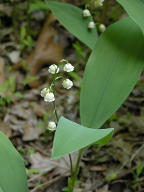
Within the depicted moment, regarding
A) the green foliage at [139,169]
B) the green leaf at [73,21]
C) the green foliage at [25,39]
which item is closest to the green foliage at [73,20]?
the green leaf at [73,21]

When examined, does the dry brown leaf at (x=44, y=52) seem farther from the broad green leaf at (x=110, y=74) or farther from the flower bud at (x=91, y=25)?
the broad green leaf at (x=110, y=74)

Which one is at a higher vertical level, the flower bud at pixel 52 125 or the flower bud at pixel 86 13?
the flower bud at pixel 86 13

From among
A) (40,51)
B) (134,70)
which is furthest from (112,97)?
(40,51)

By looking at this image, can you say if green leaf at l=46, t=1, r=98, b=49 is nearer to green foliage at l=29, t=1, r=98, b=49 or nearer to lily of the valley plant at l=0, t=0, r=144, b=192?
green foliage at l=29, t=1, r=98, b=49

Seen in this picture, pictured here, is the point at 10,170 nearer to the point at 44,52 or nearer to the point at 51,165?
the point at 51,165

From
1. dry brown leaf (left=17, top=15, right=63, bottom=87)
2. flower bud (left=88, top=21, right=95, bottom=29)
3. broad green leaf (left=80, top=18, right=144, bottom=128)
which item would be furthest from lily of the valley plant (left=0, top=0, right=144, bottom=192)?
dry brown leaf (left=17, top=15, right=63, bottom=87)

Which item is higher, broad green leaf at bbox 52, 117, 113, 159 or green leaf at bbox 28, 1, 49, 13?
broad green leaf at bbox 52, 117, 113, 159
